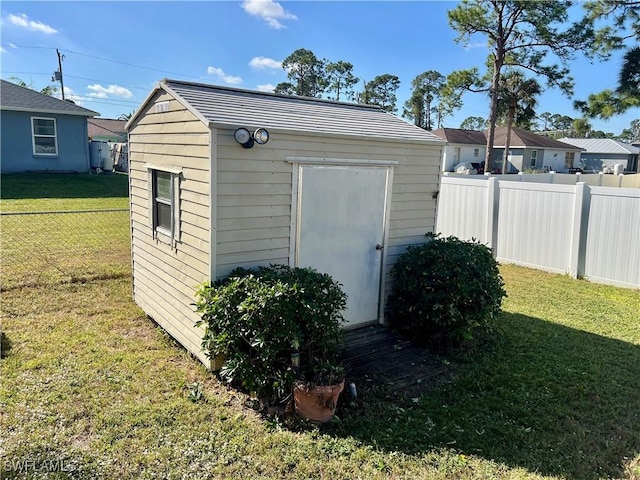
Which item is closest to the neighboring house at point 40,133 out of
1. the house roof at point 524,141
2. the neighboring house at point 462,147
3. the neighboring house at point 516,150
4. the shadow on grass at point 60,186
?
the shadow on grass at point 60,186

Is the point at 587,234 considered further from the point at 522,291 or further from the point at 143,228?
the point at 143,228

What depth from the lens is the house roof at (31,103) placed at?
16205 mm

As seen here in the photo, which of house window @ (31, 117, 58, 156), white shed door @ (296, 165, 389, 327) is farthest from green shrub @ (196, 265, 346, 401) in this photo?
house window @ (31, 117, 58, 156)

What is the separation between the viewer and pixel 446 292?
15.4 ft

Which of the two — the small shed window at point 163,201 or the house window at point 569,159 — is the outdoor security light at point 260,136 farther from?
the house window at point 569,159

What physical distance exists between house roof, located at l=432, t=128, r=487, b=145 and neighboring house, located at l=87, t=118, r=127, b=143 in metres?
24.9

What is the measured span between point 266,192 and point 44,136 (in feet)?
55.1

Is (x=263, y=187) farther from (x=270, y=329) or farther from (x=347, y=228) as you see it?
(x=270, y=329)

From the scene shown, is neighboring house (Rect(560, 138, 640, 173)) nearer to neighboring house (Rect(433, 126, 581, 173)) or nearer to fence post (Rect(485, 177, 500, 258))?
neighboring house (Rect(433, 126, 581, 173))

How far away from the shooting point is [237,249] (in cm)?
416

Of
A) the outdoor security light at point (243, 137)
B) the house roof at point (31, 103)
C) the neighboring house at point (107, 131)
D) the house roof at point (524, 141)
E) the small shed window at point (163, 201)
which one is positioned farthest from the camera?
the house roof at point (524, 141)

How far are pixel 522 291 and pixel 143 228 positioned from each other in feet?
19.3

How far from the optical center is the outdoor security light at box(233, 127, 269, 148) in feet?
12.8

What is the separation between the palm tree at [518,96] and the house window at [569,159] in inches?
636
